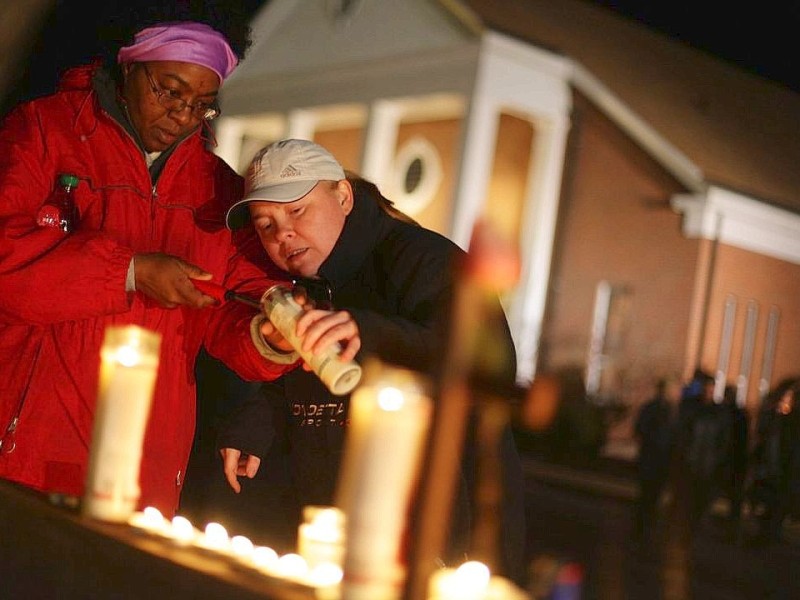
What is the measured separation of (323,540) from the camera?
71.5 inches

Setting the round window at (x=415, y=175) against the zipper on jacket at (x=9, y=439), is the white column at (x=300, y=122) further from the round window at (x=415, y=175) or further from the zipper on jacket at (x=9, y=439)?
the zipper on jacket at (x=9, y=439)

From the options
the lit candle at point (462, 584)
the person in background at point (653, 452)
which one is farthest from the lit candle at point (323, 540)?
the person in background at point (653, 452)

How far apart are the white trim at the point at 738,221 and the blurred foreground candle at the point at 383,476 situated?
58.6 ft

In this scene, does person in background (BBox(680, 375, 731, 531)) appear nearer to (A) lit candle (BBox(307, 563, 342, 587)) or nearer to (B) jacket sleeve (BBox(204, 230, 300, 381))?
(B) jacket sleeve (BBox(204, 230, 300, 381))

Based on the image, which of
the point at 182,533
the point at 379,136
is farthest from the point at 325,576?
the point at 379,136

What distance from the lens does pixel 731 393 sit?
12398 mm

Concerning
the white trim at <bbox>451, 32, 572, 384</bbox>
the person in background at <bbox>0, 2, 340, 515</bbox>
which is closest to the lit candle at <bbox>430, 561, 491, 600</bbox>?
the person in background at <bbox>0, 2, 340, 515</bbox>

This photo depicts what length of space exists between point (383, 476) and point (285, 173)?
3.86 feet

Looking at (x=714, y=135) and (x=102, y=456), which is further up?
(x=714, y=135)

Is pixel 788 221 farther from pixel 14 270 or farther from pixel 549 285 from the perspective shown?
pixel 14 270

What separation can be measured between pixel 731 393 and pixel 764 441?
1010 mm

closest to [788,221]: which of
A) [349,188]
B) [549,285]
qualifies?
[549,285]

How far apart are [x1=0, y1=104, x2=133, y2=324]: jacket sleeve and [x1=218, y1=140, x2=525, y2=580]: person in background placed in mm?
356

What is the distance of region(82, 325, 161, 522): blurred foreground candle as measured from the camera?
180 cm
